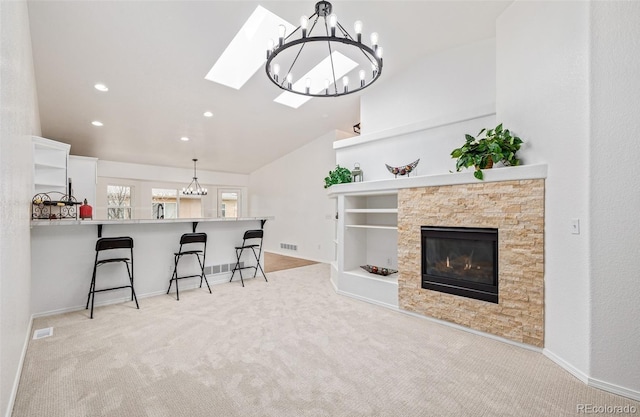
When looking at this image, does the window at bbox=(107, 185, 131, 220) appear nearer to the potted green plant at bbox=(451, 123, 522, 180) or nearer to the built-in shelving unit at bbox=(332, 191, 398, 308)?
the built-in shelving unit at bbox=(332, 191, 398, 308)

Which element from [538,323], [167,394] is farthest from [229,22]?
[538,323]

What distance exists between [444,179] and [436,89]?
1.71 meters

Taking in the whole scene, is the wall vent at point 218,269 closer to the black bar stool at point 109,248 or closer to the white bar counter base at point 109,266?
the white bar counter base at point 109,266

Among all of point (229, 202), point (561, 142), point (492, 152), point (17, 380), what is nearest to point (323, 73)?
point (492, 152)

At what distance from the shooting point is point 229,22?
→ 332cm

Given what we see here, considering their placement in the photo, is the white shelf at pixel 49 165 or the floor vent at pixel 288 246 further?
the floor vent at pixel 288 246

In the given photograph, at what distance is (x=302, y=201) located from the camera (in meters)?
7.76

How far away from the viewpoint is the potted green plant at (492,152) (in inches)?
109

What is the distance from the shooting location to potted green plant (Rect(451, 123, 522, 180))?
278cm

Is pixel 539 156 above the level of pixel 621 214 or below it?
above

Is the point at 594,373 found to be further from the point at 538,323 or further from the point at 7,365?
the point at 7,365

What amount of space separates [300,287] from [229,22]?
150 inches

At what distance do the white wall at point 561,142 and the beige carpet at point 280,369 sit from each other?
39 cm

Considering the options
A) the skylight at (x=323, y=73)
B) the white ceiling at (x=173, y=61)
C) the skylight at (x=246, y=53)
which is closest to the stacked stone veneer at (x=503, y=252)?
the white ceiling at (x=173, y=61)
